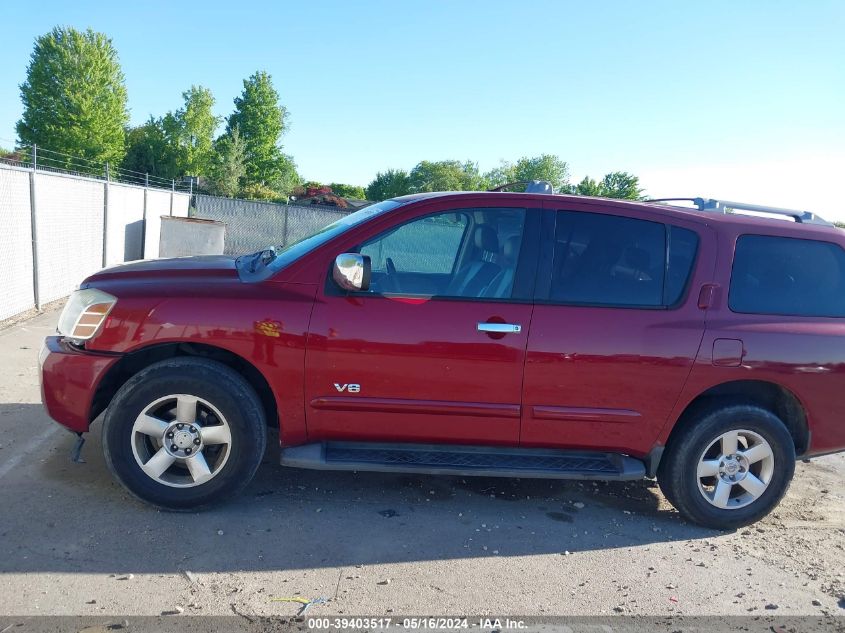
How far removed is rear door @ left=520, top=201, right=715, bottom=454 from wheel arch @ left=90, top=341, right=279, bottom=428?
1.60 m

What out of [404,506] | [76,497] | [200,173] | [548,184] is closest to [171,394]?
[76,497]

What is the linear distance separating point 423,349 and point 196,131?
6285 centimetres

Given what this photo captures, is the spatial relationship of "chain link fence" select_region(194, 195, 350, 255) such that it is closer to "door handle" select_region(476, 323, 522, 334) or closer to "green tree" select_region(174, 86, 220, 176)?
"door handle" select_region(476, 323, 522, 334)

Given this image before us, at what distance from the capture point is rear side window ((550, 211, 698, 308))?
377cm

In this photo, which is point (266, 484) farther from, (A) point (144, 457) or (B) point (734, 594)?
(B) point (734, 594)

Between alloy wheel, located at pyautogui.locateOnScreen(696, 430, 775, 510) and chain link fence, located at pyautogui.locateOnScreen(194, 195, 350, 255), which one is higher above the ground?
chain link fence, located at pyautogui.locateOnScreen(194, 195, 350, 255)

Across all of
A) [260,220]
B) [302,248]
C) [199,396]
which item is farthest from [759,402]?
[260,220]

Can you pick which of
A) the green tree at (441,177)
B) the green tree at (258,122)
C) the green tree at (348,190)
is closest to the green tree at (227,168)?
the green tree at (258,122)

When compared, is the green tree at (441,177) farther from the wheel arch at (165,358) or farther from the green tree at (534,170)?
the wheel arch at (165,358)

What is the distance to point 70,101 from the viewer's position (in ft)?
155

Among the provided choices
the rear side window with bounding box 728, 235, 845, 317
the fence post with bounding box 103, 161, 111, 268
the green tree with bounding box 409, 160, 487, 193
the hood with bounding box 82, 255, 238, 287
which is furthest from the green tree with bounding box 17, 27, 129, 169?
the rear side window with bounding box 728, 235, 845, 317

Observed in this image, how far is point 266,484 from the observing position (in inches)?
159

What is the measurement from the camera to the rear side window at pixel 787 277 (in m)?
3.91

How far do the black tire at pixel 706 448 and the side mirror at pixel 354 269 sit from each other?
222 centimetres
